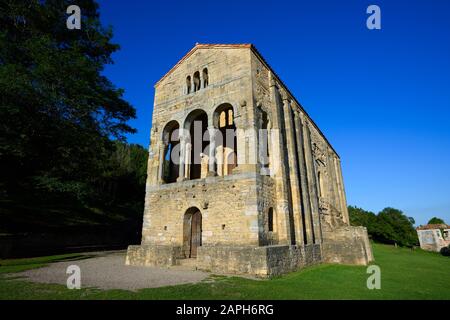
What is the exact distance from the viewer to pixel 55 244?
55.1ft

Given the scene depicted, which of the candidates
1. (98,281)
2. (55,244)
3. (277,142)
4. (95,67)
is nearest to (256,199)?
(277,142)

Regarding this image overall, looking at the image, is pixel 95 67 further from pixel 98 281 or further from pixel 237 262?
pixel 237 262

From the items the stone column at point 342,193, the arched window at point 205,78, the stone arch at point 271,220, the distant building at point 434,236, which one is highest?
the arched window at point 205,78

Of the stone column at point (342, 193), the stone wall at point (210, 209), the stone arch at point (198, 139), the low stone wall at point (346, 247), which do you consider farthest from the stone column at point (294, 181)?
the stone column at point (342, 193)

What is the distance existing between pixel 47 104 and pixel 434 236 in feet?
178

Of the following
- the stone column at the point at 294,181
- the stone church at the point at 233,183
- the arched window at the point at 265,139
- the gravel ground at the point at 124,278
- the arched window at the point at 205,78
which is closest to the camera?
the gravel ground at the point at 124,278

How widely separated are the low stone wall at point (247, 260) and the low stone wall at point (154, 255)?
143 cm

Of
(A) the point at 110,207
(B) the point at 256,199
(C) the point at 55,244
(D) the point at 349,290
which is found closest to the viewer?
(D) the point at 349,290

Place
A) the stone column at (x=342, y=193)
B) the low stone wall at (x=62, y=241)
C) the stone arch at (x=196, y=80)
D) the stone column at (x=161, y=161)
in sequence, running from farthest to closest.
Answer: the stone column at (x=342, y=193), the stone arch at (x=196, y=80), the stone column at (x=161, y=161), the low stone wall at (x=62, y=241)

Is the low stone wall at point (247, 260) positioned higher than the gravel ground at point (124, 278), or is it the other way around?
the low stone wall at point (247, 260)

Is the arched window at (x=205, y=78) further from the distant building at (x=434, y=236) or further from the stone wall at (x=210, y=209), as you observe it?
the distant building at (x=434, y=236)

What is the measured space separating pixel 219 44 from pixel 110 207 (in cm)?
2300

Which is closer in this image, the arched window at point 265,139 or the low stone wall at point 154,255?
the low stone wall at point 154,255

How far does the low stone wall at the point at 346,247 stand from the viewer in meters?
13.1
